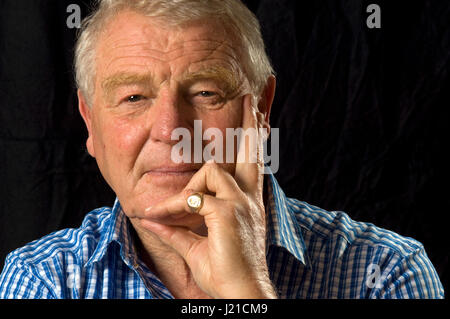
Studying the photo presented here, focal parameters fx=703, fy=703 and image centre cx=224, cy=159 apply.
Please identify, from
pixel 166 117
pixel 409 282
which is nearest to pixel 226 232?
pixel 166 117

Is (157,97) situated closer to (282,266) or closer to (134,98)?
(134,98)

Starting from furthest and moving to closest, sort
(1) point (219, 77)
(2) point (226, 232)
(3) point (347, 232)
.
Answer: (3) point (347, 232)
(1) point (219, 77)
(2) point (226, 232)

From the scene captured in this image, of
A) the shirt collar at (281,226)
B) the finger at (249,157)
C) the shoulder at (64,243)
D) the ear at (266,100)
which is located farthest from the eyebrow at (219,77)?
the shoulder at (64,243)

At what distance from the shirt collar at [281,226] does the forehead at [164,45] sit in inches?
17.6

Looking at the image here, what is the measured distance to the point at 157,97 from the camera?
2.08 m

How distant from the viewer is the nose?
2.02 m

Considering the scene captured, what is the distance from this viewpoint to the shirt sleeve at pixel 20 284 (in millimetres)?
2236

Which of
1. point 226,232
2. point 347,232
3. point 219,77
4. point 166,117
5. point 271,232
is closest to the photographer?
point 226,232

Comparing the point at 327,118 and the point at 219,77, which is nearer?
the point at 219,77

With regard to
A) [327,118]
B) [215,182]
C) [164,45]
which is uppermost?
[164,45]

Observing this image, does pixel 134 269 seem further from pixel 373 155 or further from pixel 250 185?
pixel 373 155

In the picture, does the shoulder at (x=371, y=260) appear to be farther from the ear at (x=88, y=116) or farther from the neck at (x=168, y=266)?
the ear at (x=88, y=116)

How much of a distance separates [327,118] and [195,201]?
1154 mm

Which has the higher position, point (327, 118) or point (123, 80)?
point (123, 80)
